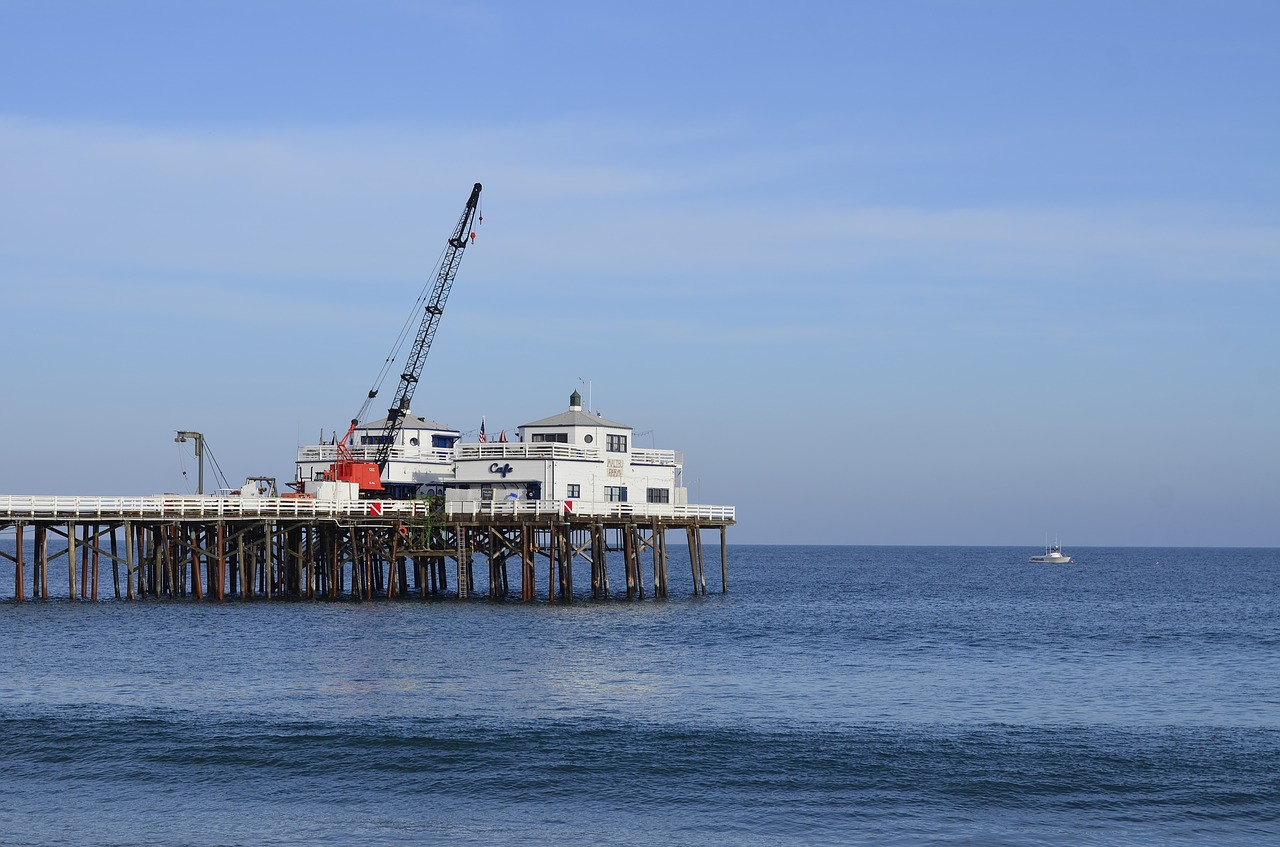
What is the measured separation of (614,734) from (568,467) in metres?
43.0

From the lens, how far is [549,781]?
31.3m

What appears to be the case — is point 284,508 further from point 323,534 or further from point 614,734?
point 614,734

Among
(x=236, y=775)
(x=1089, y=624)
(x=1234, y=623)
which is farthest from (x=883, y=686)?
(x=1234, y=623)

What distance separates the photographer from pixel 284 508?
72.2m

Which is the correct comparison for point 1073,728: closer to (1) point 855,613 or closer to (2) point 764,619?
(2) point 764,619

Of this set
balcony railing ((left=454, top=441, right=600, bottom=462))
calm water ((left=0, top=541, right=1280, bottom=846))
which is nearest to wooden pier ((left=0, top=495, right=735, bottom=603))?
balcony railing ((left=454, top=441, right=600, bottom=462))

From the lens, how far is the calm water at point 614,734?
92.2ft

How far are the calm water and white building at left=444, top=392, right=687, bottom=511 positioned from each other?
50.9 feet

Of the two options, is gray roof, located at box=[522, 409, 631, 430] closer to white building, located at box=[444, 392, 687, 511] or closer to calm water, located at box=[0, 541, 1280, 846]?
white building, located at box=[444, 392, 687, 511]

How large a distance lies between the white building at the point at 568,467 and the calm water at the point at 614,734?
15.5 m

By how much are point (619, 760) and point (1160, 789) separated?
11.7 m

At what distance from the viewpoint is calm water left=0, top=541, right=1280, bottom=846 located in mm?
28109

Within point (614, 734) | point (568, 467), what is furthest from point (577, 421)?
point (614, 734)

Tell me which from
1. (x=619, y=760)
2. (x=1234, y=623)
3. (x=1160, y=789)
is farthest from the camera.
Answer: (x=1234, y=623)
